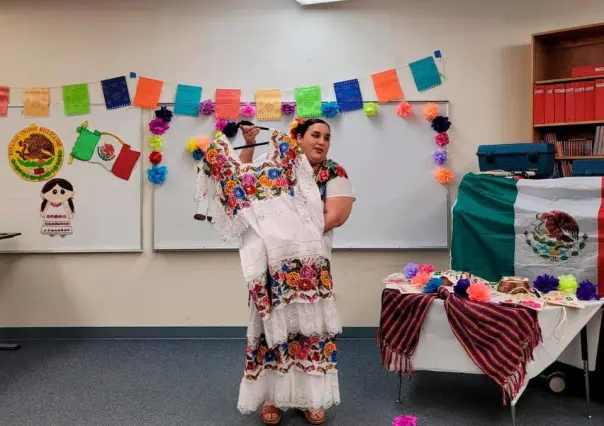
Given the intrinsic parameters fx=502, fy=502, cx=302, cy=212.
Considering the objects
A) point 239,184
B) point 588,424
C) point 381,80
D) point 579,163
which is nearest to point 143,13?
point 381,80

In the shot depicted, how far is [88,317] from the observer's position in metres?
3.68

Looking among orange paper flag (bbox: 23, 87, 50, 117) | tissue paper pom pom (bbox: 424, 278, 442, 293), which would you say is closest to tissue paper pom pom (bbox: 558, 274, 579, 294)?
tissue paper pom pom (bbox: 424, 278, 442, 293)

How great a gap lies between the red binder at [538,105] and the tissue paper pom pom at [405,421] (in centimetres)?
215

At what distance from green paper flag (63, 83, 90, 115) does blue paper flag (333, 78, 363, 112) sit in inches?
70.8

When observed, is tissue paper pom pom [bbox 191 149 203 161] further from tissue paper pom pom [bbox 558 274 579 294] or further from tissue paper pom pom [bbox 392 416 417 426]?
tissue paper pom pom [bbox 558 274 579 294]

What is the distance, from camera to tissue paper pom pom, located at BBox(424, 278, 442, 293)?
2383 mm

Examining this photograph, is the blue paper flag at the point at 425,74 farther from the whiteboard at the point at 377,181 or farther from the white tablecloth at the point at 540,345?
the white tablecloth at the point at 540,345

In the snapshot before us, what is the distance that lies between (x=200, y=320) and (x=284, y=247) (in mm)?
1839

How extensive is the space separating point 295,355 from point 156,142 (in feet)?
6.73

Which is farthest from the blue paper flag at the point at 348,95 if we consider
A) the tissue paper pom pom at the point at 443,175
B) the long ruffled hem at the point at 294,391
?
the long ruffled hem at the point at 294,391

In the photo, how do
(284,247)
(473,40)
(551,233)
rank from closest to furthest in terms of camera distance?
1. (284,247)
2. (551,233)
3. (473,40)

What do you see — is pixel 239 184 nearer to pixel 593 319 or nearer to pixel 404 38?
pixel 593 319

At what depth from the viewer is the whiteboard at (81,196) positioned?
363cm

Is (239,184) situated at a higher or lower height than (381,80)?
lower
